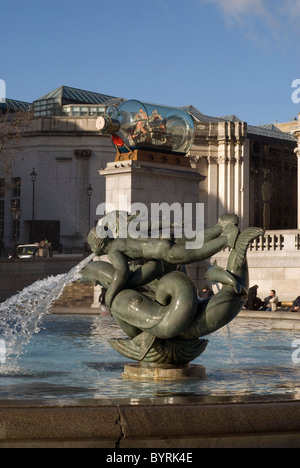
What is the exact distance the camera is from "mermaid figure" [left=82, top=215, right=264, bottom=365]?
9180 millimetres

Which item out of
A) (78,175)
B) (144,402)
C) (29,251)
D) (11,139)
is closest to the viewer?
(144,402)

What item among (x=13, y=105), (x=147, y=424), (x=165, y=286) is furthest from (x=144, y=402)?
(x=13, y=105)

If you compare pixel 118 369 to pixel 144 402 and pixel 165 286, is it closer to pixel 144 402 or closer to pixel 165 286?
pixel 165 286

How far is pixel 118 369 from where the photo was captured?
10.4m

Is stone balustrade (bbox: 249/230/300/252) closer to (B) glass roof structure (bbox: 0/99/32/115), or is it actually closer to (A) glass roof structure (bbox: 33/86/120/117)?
(A) glass roof structure (bbox: 33/86/120/117)

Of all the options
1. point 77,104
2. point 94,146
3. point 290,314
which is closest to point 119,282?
point 290,314

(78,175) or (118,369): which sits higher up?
(78,175)

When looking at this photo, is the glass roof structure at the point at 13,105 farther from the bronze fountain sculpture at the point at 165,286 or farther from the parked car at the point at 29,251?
the bronze fountain sculpture at the point at 165,286

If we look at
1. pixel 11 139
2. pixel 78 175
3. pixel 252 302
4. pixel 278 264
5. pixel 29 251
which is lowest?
pixel 252 302

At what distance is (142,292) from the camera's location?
9.92 m

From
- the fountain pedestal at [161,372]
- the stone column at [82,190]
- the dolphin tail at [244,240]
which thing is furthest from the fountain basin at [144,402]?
the stone column at [82,190]

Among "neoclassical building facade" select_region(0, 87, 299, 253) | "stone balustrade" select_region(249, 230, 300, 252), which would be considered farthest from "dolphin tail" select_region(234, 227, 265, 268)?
"neoclassical building facade" select_region(0, 87, 299, 253)

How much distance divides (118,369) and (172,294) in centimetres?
163

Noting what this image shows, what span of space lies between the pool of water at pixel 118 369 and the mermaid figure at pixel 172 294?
43cm
